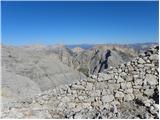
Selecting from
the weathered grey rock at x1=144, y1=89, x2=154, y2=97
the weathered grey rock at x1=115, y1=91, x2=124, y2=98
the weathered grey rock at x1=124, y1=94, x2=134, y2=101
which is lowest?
the weathered grey rock at x1=124, y1=94, x2=134, y2=101

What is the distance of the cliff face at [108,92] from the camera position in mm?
10312

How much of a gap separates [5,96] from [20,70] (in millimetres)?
5104

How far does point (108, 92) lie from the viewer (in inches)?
417

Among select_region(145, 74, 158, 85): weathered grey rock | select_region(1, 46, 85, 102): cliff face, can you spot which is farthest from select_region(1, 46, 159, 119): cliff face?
select_region(1, 46, 85, 102): cliff face

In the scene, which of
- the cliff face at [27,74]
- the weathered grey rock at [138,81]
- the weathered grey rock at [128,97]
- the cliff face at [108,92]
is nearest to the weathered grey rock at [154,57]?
the cliff face at [108,92]

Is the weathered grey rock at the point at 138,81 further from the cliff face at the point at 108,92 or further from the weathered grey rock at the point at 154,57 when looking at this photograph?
the weathered grey rock at the point at 154,57

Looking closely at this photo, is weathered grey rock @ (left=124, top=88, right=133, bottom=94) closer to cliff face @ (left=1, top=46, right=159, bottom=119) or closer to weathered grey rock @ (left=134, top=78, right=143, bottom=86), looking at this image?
cliff face @ (left=1, top=46, right=159, bottom=119)

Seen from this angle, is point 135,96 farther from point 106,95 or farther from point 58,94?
point 58,94

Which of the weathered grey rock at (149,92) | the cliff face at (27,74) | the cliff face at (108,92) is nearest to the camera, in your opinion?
the cliff face at (108,92)

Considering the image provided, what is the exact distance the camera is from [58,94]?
1052 cm

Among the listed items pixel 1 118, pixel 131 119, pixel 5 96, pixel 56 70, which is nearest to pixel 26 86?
pixel 5 96

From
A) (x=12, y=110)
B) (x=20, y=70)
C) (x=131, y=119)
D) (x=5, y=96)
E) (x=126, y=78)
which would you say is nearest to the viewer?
(x=131, y=119)

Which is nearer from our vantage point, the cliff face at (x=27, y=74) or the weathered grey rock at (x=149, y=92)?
the weathered grey rock at (x=149, y=92)

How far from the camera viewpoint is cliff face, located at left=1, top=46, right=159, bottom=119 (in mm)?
10312
